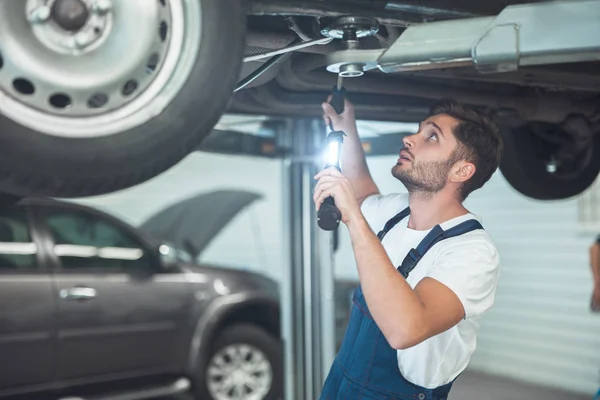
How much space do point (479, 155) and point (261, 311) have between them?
262 cm

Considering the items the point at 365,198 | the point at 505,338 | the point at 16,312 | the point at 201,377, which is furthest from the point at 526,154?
the point at 505,338

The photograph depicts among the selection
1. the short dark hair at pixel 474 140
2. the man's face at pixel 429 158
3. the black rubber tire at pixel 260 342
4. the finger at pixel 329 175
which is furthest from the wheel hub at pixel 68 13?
the black rubber tire at pixel 260 342

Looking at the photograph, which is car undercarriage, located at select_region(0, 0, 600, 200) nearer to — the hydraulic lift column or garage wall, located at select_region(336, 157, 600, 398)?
the hydraulic lift column

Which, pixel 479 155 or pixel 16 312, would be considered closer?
pixel 479 155

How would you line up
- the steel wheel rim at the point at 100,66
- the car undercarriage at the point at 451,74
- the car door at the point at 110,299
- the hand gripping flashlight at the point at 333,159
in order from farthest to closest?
the car door at the point at 110,299, the hand gripping flashlight at the point at 333,159, the car undercarriage at the point at 451,74, the steel wheel rim at the point at 100,66

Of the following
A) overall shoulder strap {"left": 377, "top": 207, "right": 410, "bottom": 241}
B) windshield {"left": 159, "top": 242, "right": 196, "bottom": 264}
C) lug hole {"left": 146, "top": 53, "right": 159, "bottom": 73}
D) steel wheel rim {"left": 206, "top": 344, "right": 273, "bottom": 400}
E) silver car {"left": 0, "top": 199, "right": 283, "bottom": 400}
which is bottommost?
steel wheel rim {"left": 206, "top": 344, "right": 273, "bottom": 400}

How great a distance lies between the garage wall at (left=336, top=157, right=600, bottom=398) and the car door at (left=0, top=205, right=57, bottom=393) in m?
2.21

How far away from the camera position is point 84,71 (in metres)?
1.17

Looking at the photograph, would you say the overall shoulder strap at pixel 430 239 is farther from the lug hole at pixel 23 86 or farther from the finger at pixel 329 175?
the lug hole at pixel 23 86

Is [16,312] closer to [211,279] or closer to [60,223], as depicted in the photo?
[60,223]

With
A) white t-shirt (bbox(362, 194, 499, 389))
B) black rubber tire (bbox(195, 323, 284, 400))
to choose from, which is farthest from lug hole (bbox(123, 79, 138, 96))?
black rubber tire (bbox(195, 323, 284, 400))

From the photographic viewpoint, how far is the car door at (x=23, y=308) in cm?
323

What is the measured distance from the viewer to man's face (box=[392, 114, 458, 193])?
68.2 inches

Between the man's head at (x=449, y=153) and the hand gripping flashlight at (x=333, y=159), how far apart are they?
204 millimetres
